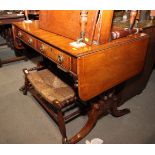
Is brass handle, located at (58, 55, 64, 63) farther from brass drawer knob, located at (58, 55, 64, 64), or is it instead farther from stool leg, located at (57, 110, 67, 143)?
stool leg, located at (57, 110, 67, 143)

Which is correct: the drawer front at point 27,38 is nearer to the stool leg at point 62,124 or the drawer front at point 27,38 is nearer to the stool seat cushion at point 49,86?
the stool seat cushion at point 49,86

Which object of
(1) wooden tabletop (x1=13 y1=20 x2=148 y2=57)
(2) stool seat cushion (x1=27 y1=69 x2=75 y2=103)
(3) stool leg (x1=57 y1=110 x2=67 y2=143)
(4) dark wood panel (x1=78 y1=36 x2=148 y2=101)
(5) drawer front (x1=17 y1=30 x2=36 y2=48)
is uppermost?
(1) wooden tabletop (x1=13 y1=20 x2=148 y2=57)

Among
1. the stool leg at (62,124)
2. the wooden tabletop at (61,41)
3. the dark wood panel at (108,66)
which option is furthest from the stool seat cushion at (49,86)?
the wooden tabletop at (61,41)

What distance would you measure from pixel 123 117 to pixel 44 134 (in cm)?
90

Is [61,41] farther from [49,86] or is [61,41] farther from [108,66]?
[49,86]

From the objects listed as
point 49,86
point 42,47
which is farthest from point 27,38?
point 49,86

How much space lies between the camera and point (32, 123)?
185 centimetres

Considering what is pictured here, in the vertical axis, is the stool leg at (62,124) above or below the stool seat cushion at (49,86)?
below

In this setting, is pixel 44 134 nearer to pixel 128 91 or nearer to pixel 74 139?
pixel 74 139

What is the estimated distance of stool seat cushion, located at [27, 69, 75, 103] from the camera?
1.56 m

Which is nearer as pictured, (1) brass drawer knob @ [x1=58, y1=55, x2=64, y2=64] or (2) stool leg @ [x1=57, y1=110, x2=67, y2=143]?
(1) brass drawer knob @ [x1=58, y1=55, x2=64, y2=64]

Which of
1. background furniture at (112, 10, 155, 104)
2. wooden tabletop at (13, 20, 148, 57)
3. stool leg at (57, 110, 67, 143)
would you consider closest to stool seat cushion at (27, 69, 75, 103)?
stool leg at (57, 110, 67, 143)

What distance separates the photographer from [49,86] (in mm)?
1732

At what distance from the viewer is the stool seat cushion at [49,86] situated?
5.13ft
